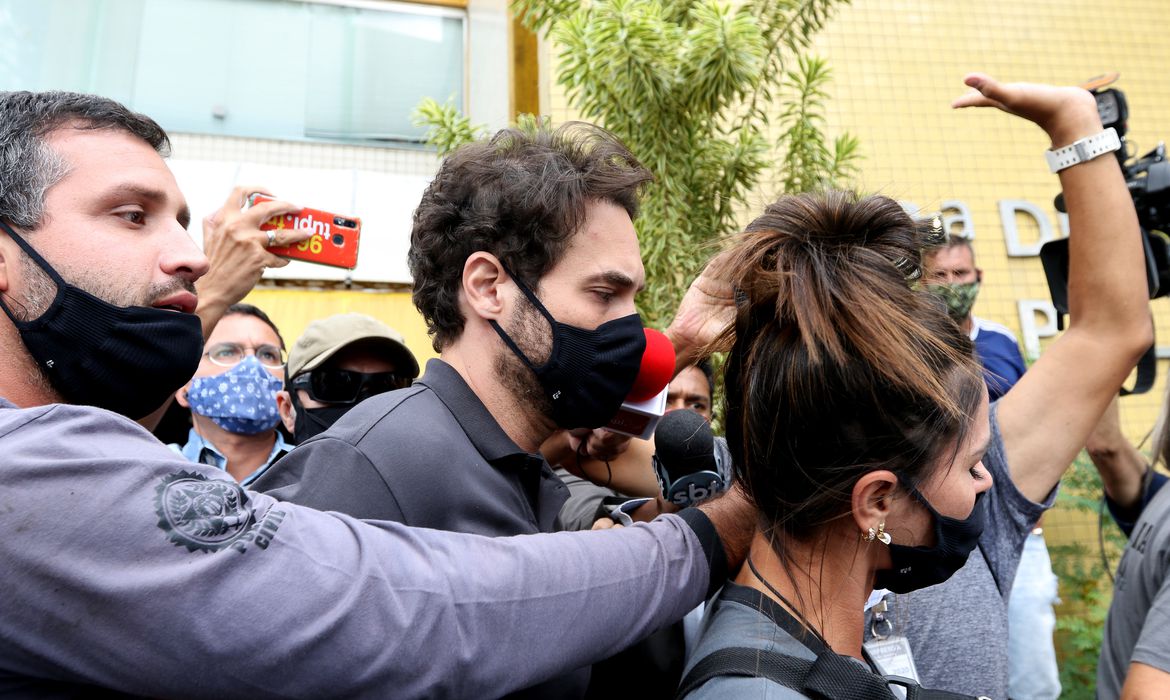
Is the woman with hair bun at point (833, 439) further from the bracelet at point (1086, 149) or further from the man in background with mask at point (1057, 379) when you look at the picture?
the bracelet at point (1086, 149)

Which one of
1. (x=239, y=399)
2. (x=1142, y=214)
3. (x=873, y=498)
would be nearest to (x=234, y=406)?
(x=239, y=399)

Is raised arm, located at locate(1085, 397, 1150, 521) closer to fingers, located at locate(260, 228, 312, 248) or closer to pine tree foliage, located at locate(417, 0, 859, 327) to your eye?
pine tree foliage, located at locate(417, 0, 859, 327)

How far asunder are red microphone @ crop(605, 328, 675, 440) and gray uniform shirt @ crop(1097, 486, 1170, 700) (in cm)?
120

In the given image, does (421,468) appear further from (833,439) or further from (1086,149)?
(1086,149)

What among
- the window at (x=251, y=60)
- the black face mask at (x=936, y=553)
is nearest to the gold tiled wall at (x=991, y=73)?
the window at (x=251, y=60)

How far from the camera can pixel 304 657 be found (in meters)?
1.09

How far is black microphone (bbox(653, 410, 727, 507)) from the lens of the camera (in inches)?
72.4

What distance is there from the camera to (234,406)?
3.60 meters

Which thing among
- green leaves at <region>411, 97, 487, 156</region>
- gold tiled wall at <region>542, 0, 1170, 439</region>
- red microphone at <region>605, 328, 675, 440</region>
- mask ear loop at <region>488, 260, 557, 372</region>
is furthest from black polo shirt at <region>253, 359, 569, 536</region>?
gold tiled wall at <region>542, 0, 1170, 439</region>

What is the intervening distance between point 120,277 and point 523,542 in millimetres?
776

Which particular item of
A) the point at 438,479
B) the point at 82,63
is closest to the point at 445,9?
the point at 82,63

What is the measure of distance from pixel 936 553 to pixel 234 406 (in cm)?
282

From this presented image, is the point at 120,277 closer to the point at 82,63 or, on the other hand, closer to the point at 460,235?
the point at 460,235

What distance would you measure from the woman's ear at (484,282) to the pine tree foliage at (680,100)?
6.79 feet
